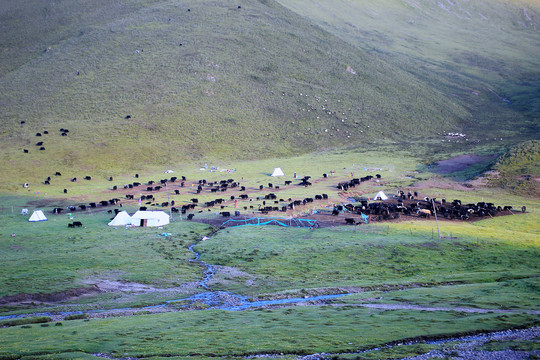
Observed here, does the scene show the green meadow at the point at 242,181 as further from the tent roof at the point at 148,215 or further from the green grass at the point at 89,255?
the tent roof at the point at 148,215

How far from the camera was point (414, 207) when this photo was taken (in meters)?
64.8

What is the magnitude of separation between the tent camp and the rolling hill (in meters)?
44.2

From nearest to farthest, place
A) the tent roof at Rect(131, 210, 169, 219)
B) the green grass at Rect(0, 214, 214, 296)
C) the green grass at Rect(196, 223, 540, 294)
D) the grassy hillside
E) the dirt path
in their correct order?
the dirt path → the green grass at Rect(0, 214, 214, 296) → the green grass at Rect(196, 223, 540, 294) → the tent roof at Rect(131, 210, 169, 219) → the grassy hillside

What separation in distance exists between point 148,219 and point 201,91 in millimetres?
86019

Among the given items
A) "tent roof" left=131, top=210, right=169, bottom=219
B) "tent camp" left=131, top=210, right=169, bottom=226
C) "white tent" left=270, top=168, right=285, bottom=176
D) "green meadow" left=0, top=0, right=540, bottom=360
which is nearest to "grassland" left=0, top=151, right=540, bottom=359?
"green meadow" left=0, top=0, right=540, bottom=360

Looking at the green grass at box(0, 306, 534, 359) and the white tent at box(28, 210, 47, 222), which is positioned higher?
the white tent at box(28, 210, 47, 222)

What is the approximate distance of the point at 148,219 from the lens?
5947cm

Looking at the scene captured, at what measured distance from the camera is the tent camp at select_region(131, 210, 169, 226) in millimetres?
59375

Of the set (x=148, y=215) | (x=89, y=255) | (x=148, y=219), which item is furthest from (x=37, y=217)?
(x=89, y=255)

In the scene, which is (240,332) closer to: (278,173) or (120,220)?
(120,220)

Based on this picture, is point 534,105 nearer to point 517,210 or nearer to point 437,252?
point 517,210

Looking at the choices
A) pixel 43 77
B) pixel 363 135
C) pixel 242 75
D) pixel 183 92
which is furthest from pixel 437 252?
pixel 43 77

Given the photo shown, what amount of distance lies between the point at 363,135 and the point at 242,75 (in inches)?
1567

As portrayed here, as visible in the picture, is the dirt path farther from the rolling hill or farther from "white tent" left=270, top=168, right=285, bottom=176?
the rolling hill
